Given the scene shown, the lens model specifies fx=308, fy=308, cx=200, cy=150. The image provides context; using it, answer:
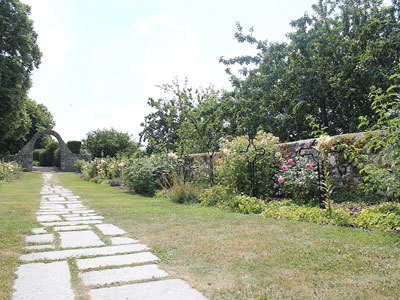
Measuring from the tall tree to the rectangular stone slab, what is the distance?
17.9 meters

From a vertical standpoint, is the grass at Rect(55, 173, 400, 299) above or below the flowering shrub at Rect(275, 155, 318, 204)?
below

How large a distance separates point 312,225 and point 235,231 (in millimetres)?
897

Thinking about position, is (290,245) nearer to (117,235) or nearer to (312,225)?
(312,225)

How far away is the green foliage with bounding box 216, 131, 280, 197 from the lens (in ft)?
18.6

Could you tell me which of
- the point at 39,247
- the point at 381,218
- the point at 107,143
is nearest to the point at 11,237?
the point at 39,247

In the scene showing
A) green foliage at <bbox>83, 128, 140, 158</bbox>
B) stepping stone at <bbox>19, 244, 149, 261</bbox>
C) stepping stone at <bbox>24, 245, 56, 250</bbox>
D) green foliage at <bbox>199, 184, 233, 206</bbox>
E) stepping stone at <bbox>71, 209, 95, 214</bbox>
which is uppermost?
green foliage at <bbox>83, 128, 140, 158</bbox>

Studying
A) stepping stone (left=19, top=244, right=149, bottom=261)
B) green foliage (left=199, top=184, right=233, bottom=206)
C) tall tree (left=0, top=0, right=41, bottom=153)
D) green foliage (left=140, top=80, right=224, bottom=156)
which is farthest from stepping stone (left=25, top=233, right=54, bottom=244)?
tall tree (left=0, top=0, right=41, bottom=153)

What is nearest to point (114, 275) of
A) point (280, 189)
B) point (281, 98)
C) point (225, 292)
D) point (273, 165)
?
point (225, 292)

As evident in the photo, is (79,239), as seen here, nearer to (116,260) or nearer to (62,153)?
(116,260)

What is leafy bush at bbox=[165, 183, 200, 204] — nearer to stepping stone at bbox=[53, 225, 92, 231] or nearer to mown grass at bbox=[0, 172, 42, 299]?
mown grass at bbox=[0, 172, 42, 299]

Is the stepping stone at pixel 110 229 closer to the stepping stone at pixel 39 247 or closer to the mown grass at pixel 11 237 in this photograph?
the stepping stone at pixel 39 247

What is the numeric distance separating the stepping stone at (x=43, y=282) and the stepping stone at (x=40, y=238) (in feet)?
2.50

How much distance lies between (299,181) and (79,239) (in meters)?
3.38

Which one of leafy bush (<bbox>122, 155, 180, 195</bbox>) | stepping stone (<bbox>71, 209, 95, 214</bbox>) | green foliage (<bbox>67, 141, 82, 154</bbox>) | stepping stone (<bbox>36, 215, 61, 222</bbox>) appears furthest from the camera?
green foliage (<bbox>67, 141, 82, 154</bbox>)
